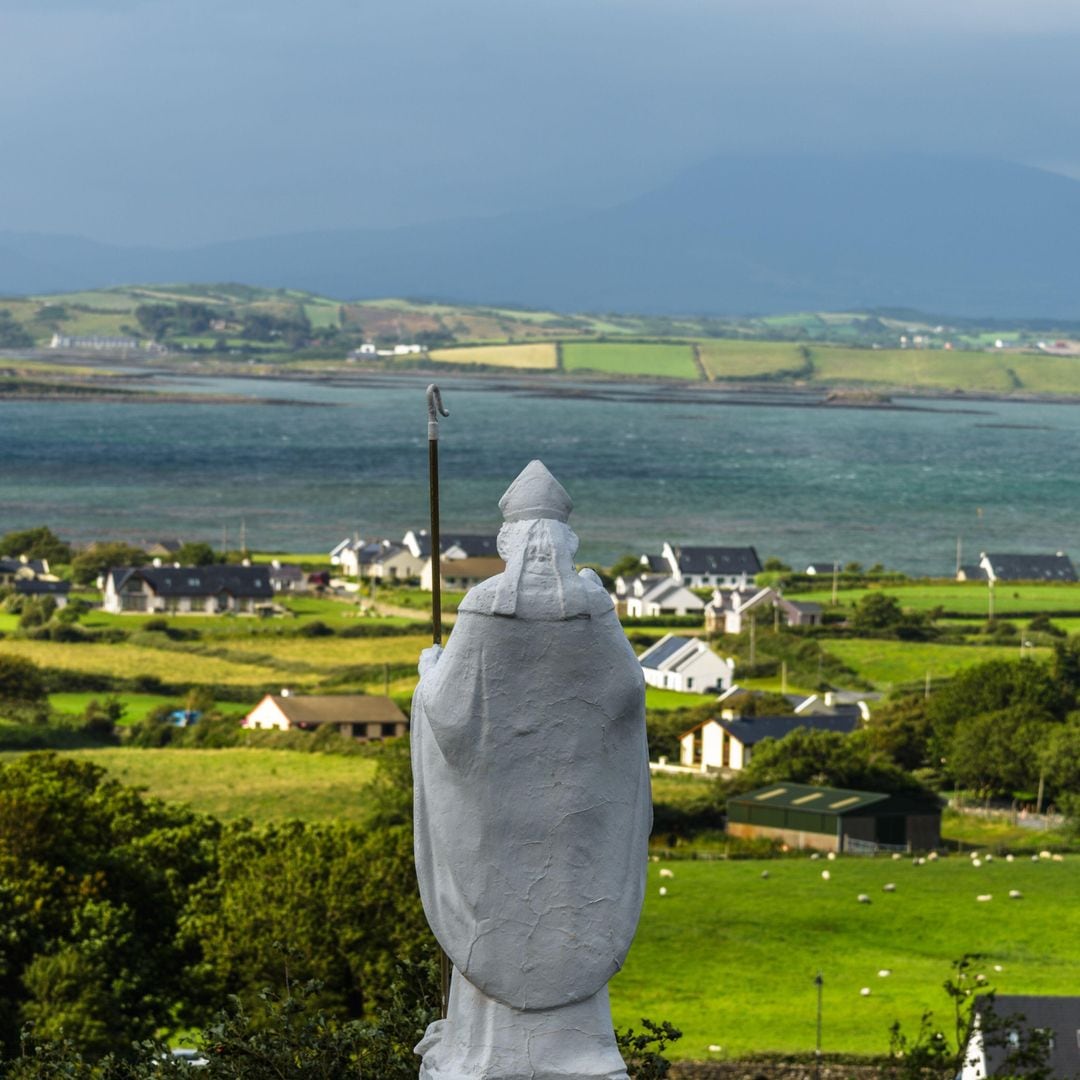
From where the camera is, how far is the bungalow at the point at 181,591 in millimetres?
79688

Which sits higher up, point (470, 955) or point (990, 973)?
point (470, 955)

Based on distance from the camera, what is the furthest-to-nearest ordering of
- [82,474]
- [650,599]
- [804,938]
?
1. [82,474]
2. [650,599]
3. [804,938]

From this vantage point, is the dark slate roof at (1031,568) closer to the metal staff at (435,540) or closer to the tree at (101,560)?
the tree at (101,560)

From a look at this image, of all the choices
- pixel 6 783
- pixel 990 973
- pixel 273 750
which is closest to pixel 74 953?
pixel 6 783

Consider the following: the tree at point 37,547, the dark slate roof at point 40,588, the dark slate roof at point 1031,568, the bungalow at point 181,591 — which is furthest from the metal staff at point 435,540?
the tree at point 37,547

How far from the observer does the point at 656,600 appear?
81688 millimetres

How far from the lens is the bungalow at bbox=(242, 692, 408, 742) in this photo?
179 ft

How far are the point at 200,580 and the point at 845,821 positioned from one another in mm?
42154

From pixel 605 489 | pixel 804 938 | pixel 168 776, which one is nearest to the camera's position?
pixel 804 938

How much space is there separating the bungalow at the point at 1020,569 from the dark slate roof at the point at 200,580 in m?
28.7

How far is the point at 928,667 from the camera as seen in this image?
6644 centimetres

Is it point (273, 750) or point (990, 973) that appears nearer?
point (990, 973)

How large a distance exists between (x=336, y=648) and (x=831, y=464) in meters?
100

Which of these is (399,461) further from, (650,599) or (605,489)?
(650,599)
